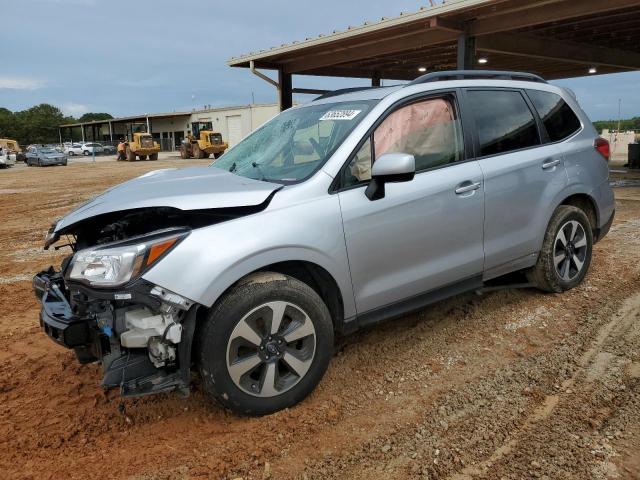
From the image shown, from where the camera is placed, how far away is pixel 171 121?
61.5 metres

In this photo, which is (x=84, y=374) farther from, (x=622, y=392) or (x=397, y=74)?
(x=397, y=74)

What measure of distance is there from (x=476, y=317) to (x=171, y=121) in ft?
205

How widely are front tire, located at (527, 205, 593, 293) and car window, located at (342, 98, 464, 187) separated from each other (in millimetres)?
1252

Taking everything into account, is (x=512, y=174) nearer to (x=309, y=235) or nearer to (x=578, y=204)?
(x=578, y=204)

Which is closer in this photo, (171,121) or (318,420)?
(318,420)

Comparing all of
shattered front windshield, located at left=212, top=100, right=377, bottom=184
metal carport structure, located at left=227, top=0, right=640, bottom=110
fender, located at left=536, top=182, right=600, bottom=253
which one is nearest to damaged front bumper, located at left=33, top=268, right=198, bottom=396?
shattered front windshield, located at left=212, top=100, right=377, bottom=184

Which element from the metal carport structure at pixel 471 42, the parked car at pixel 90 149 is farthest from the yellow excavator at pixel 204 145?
the parked car at pixel 90 149

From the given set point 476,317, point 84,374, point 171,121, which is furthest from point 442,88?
point 171,121

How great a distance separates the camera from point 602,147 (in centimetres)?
458

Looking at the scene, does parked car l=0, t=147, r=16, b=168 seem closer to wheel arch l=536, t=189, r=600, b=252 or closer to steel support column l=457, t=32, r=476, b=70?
steel support column l=457, t=32, r=476, b=70

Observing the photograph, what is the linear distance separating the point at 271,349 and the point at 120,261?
2.94ft

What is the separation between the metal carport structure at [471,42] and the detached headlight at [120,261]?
342 inches

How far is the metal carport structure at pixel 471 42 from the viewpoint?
379 inches

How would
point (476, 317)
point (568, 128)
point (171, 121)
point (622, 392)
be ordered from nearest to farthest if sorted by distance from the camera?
point (622, 392)
point (476, 317)
point (568, 128)
point (171, 121)
